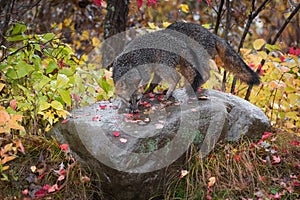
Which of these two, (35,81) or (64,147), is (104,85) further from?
(64,147)

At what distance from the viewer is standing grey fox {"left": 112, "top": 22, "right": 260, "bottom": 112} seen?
12.6 feet

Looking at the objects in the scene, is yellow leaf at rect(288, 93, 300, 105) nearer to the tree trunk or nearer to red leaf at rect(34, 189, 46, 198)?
the tree trunk

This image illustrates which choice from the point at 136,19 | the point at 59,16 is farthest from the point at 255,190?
the point at 59,16

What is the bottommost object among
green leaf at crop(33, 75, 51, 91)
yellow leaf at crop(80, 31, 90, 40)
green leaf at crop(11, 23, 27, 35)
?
yellow leaf at crop(80, 31, 90, 40)

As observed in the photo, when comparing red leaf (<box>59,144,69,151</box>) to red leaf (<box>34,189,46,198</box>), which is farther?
red leaf (<box>59,144,69,151</box>)

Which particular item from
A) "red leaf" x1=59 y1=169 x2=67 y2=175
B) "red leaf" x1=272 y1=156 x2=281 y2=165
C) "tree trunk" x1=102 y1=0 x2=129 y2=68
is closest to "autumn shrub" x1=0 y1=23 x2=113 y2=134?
"red leaf" x1=59 y1=169 x2=67 y2=175

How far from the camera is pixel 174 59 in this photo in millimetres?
3926

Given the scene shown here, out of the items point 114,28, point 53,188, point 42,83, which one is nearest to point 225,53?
point 114,28

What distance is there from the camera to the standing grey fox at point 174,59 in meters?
3.83

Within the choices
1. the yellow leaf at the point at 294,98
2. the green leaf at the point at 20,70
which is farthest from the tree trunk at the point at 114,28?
the yellow leaf at the point at 294,98

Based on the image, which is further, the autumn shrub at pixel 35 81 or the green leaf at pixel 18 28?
the green leaf at pixel 18 28

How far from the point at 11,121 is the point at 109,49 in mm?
2749

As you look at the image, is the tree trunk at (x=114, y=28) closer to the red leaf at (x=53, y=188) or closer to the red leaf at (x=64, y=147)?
the red leaf at (x=64, y=147)

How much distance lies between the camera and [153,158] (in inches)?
125
